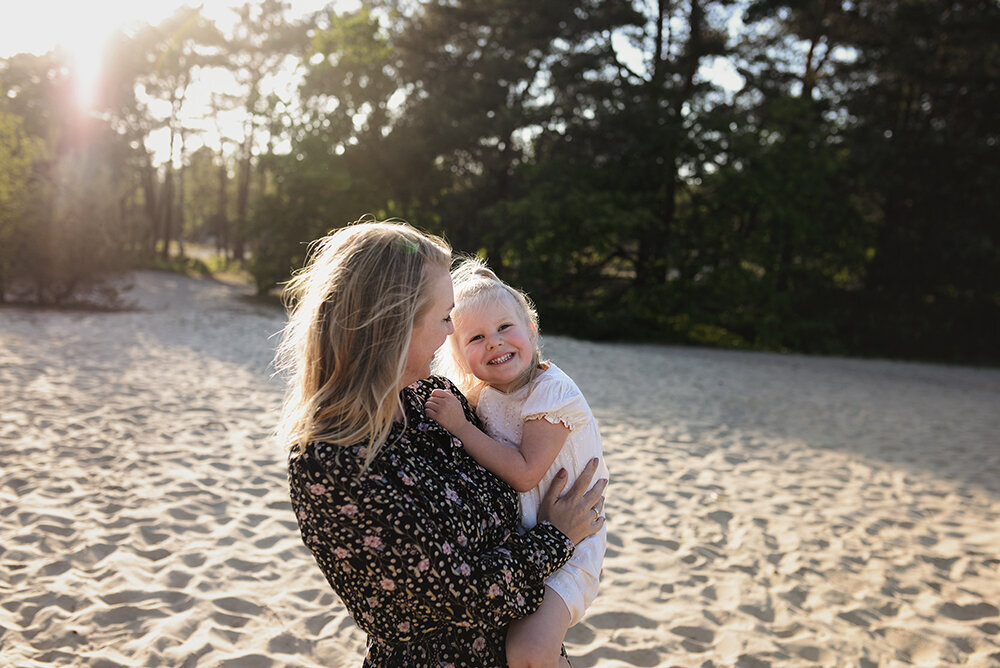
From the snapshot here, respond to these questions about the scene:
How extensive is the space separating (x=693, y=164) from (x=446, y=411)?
17.9 meters

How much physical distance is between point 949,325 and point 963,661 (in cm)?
1783

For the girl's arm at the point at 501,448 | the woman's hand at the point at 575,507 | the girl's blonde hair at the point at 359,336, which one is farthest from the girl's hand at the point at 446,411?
the woman's hand at the point at 575,507

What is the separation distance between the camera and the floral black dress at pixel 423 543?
4.12 ft

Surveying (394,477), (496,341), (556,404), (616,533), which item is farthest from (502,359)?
(616,533)

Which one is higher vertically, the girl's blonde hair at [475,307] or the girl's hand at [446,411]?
the girl's blonde hair at [475,307]

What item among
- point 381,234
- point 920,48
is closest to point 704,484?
point 381,234

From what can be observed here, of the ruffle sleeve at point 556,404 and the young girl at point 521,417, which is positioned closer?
the young girl at point 521,417

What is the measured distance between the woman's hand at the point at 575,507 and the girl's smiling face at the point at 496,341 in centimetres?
28

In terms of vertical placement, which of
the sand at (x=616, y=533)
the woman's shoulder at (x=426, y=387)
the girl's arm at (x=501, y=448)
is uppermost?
the woman's shoulder at (x=426, y=387)

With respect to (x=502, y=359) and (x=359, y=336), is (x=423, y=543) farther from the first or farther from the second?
(x=502, y=359)

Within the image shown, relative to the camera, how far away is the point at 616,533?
15.1ft

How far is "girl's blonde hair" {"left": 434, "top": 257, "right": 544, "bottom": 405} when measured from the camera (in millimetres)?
1721

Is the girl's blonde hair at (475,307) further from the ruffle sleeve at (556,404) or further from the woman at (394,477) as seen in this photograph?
the woman at (394,477)

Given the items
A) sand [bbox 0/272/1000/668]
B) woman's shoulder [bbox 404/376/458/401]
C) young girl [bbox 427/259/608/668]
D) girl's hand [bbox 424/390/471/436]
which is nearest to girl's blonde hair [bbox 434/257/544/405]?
young girl [bbox 427/259/608/668]
